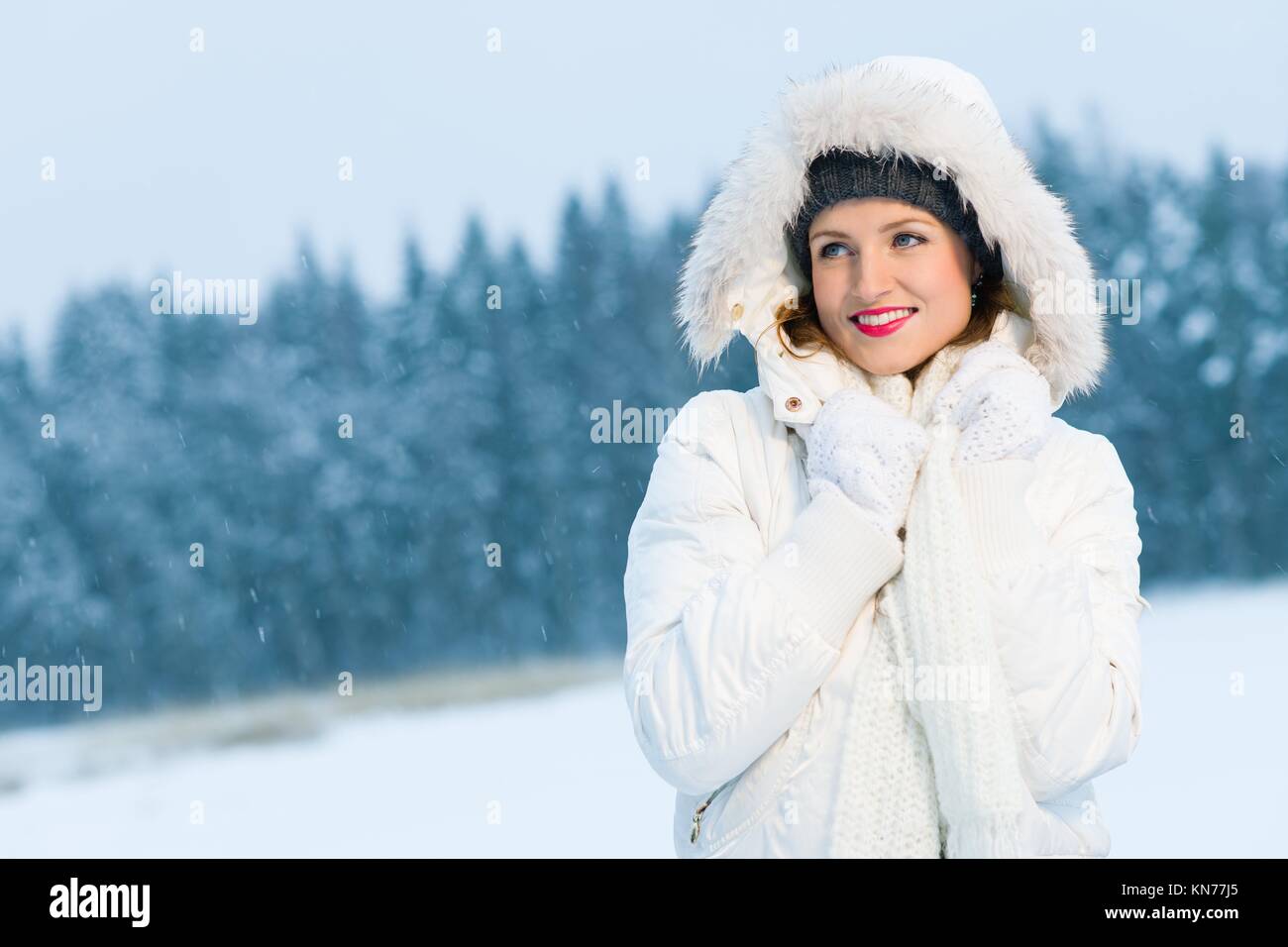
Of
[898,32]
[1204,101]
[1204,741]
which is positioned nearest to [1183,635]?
[1204,741]

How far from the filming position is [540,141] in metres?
11.4

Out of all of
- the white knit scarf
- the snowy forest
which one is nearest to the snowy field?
the snowy forest

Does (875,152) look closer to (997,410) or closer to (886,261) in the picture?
(886,261)

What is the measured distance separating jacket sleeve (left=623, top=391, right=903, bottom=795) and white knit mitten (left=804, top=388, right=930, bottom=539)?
0.02 m

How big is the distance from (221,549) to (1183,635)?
5.78 m

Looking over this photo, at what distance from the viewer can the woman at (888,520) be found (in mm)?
1258

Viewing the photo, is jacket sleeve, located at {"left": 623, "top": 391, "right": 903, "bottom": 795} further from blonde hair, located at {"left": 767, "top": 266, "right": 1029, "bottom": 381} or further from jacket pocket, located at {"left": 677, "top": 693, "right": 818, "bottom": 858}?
blonde hair, located at {"left": 767, "top": 266, "right": 1029, "bottom": 381}

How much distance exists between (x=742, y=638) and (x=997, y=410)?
1.17 ft

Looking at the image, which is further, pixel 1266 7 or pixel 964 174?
pixel 1266 7

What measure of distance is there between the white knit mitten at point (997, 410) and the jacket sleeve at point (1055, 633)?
19 mm

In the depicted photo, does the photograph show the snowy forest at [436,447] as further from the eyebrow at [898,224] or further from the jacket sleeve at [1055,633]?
the jacket sleeve at [1055,633]

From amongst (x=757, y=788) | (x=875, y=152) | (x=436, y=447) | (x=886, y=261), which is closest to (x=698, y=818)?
(x=757, y=788)

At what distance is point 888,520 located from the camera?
1.31 meters
